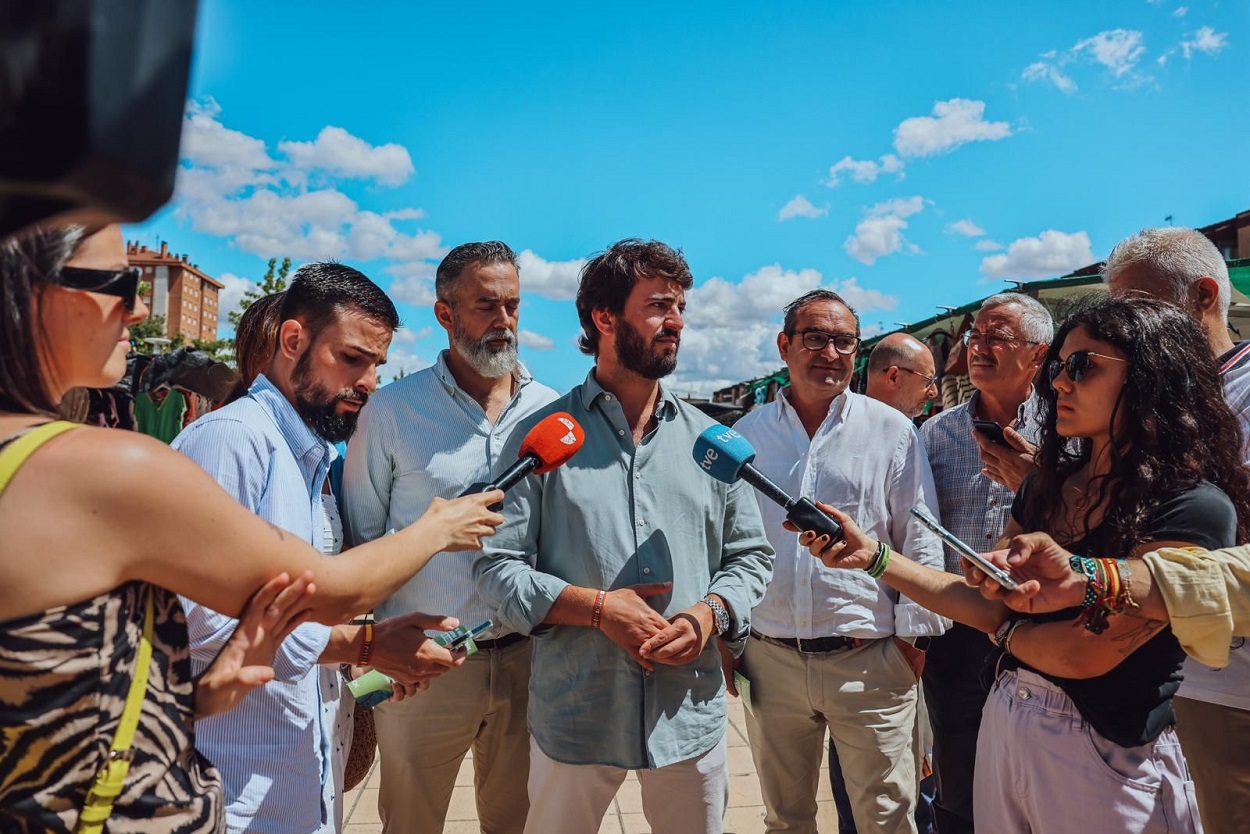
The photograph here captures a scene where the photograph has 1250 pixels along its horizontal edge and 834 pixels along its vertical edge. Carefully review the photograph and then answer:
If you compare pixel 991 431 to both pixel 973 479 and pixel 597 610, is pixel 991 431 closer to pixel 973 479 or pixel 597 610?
pixel 973 479

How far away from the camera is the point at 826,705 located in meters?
3.31

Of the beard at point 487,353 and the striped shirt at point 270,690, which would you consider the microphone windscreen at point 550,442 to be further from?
the beard at point 487,353

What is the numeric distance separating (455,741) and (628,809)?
160cm

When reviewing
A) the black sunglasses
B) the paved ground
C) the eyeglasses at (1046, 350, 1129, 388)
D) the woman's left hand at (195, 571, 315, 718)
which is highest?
the eyeglasses at (1046, 350, 1129, 388)

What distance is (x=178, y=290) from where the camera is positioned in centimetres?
8212

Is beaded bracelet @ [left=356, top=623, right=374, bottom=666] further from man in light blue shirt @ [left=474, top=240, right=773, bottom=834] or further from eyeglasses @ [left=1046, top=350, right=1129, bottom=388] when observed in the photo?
eyeglasses @ [left=1046, top=350, right=1129, bottom=388]

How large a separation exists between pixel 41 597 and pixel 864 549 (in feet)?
6.76

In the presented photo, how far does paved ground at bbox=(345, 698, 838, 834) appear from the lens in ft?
13.9

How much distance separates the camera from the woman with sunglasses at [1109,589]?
6.48 ft

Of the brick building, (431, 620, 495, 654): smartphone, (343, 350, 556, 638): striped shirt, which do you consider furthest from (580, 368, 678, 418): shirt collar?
the brick building

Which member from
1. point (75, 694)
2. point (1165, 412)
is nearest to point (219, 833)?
point (75, 694)

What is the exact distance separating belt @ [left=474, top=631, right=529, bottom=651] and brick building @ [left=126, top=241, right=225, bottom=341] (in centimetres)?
7907

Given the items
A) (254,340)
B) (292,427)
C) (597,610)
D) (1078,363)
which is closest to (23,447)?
(292,427)

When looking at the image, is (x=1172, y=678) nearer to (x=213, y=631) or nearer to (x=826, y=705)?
(x=826, y=705)
